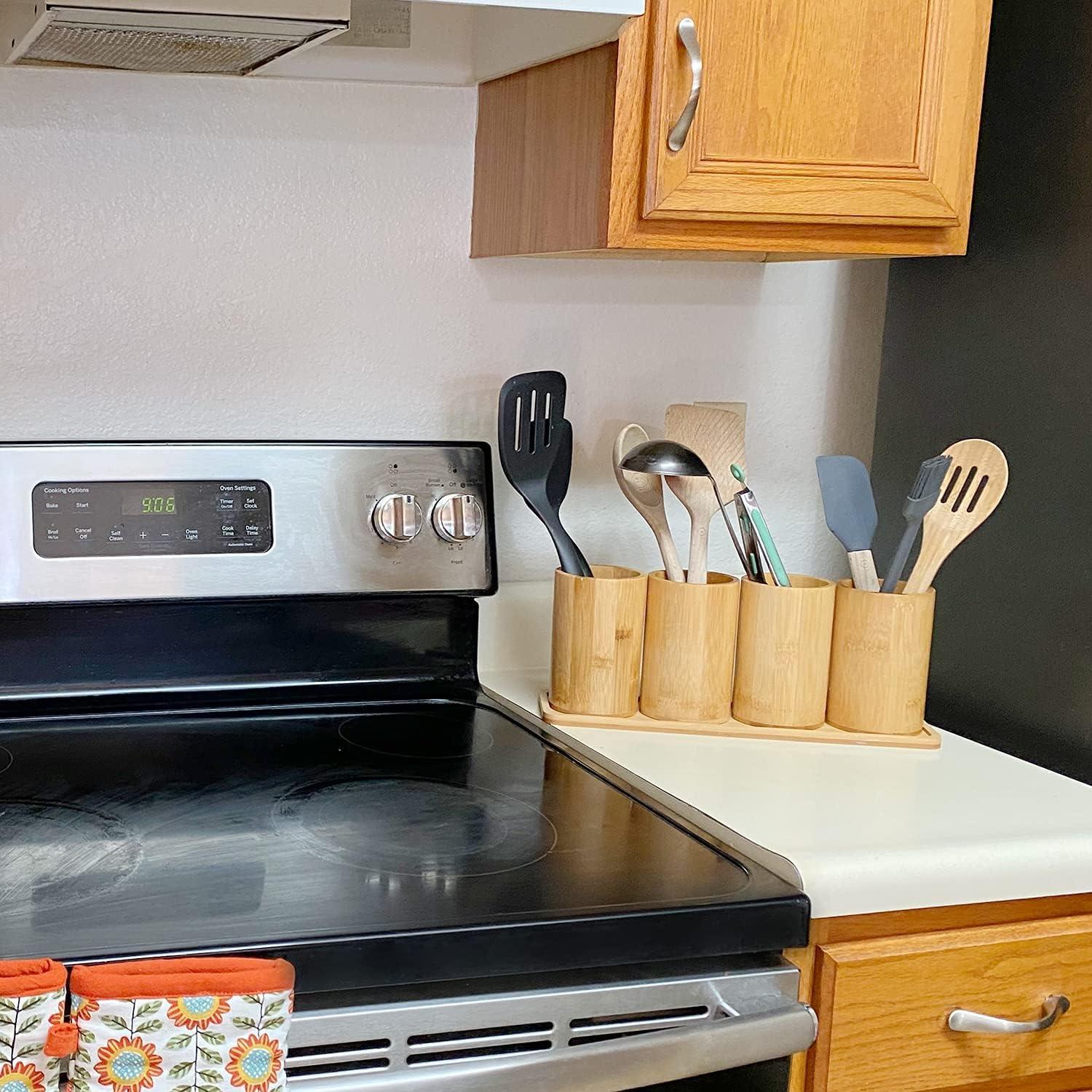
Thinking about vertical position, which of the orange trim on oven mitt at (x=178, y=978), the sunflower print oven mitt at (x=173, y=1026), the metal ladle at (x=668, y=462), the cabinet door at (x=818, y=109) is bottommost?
the sunflower print oven mitt at (x=173, y=1026)

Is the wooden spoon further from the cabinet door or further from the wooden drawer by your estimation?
the wooden drawer

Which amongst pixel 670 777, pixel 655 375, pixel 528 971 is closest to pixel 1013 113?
pixel 655 375

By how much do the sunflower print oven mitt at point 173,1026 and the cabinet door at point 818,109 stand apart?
0.72m

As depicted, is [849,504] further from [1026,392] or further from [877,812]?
[877,812]

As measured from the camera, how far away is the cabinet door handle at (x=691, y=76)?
3.79 ft

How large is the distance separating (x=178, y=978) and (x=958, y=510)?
0.90 metres

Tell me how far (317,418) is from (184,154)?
0.97 feet

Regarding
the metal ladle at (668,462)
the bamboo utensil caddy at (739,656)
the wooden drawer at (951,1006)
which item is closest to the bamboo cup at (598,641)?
the bamboo utensil caddy at (739,656)

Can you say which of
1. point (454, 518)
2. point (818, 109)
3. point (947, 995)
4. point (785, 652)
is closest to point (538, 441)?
point (454, 518)

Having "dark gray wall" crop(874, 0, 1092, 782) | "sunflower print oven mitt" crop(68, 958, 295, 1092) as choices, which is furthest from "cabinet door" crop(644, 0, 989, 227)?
"sunflower print oven mitt" crop(68, 958, 295, 1092)

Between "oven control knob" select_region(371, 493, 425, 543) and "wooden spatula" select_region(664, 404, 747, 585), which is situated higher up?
"wooden spatula" select_region(664, 404, 747, 585)

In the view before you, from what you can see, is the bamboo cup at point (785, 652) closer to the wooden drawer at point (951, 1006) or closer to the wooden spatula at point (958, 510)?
the wooden spatula at point (958, 510)

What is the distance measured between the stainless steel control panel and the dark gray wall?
52 cm

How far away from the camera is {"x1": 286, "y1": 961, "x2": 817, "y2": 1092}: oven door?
0.88m
